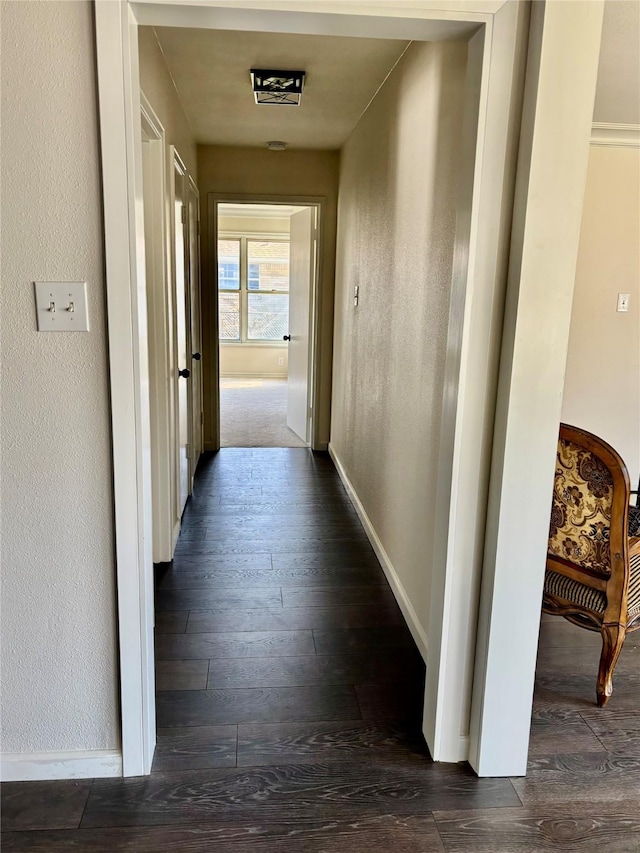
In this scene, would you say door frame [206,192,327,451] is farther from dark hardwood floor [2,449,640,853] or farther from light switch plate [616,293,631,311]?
dark hardwood floor [2,449,640,853]

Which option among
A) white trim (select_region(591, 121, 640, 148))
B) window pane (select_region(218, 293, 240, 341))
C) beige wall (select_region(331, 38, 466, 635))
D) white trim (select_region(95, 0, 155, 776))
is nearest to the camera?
white trim (select_region(95, 0, 155, 776))

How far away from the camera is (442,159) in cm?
216

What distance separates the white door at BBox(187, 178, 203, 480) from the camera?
415 cm

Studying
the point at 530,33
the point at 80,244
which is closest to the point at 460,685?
the point at 80,244

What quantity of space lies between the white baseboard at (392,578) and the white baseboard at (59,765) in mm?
1113

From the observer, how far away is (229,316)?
9.16m

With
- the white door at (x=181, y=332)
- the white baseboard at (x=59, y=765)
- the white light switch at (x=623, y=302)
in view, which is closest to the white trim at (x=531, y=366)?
the white baseboard at (x=59, y=765)

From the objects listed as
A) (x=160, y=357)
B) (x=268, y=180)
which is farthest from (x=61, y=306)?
(x=268, y=180)

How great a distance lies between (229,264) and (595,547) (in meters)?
7.79

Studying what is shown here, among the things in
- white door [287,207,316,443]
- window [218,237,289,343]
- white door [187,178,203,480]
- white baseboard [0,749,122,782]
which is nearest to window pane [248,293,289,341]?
window [218,237,289,343]

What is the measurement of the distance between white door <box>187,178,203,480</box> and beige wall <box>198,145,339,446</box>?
0.19m

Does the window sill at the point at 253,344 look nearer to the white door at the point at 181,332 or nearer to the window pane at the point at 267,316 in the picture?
the window pane at the point at 267,316

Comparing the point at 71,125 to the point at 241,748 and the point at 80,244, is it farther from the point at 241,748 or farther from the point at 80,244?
the point at 241,748

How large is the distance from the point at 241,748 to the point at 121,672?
0.46 metres
